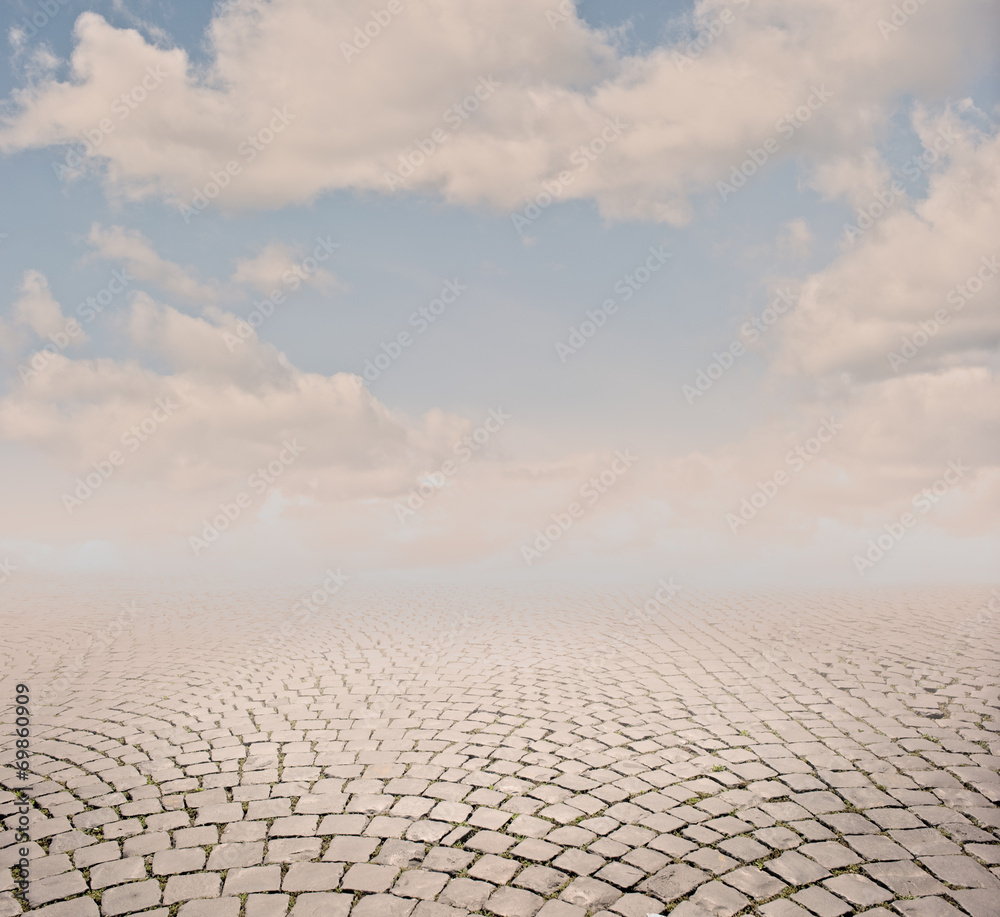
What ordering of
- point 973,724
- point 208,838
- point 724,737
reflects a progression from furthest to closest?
1. point 973,724
2. point 724,737
3. point 208,838

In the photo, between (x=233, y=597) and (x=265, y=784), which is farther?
(x=233, y=597)

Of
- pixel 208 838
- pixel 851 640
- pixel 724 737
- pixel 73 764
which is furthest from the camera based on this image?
pixel 851 640

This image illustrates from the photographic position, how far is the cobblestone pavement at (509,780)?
137 inches

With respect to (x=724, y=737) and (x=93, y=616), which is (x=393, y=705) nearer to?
(x=724, y=737)

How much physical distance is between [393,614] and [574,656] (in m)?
5.64

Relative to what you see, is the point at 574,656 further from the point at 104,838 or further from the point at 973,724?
the point at 104,838

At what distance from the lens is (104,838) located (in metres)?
4.04

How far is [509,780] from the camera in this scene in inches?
189

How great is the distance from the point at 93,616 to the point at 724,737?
44.5 ft

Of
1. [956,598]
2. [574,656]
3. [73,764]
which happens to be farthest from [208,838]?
[956,598]

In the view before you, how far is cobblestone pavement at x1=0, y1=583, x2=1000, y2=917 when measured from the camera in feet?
11.4

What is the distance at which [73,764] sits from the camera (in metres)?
5.28

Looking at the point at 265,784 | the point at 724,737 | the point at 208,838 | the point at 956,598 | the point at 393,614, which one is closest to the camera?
the point at 208,838

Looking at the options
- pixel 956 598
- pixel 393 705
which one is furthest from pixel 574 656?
pixel 956 598
